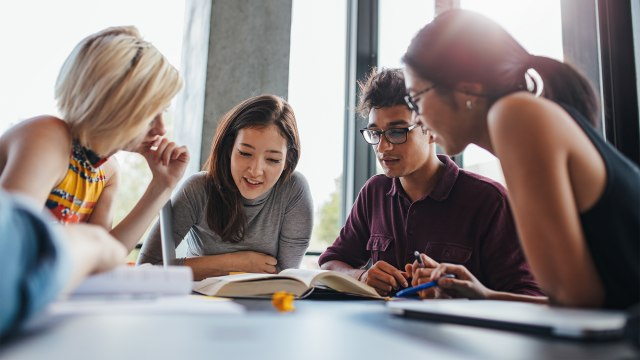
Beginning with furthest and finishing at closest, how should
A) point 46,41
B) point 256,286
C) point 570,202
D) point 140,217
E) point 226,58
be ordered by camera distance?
point 226,58
point 46,41
point 140,217
point 256,286
point 570,202

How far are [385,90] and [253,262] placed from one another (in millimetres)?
781

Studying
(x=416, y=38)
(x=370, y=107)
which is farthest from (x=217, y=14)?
(x=416, y=38)

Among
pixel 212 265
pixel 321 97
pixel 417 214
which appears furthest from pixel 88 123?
pixel 321 97

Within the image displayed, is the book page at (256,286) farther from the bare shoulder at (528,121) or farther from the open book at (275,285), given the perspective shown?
the bare shoulder at (528,121)

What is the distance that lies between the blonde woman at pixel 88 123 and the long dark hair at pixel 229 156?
460 millimetres

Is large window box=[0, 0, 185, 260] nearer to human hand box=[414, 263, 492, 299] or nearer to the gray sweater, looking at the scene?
the gray sweater

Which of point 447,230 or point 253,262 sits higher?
point 447,230

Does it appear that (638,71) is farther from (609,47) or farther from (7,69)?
(7,69)

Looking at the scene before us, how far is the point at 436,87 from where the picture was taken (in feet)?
3.75

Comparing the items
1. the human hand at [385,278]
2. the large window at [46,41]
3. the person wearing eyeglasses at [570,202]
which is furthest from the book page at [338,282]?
the large window at [46,41]

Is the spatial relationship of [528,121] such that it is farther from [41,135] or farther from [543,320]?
[41,135]

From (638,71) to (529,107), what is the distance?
893 mm

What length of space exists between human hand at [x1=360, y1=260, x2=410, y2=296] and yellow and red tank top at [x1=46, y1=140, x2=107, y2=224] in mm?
807

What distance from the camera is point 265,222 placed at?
1963 millimetres
